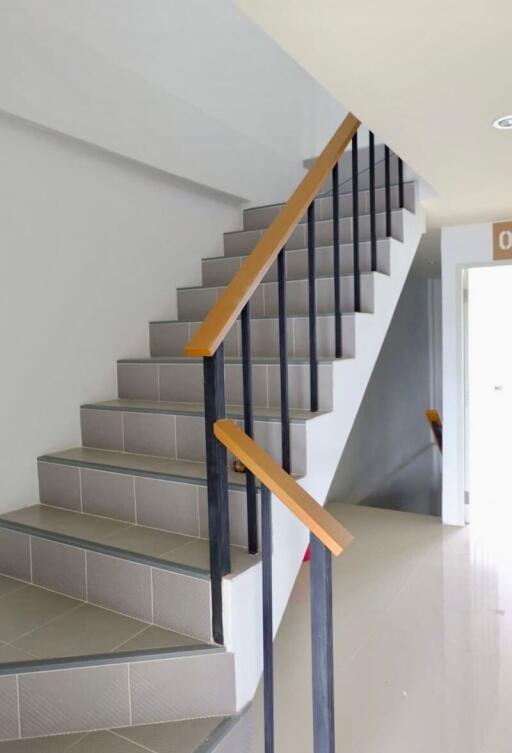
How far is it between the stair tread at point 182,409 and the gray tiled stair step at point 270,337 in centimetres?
38

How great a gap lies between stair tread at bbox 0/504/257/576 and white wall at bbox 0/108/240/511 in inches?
8.8

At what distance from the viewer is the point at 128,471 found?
221 centimetres

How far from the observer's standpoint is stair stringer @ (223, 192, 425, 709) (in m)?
1.65

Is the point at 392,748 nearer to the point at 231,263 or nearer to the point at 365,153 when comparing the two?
the point at 231,263

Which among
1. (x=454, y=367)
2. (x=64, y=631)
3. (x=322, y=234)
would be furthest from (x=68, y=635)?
(x=454, y=367)

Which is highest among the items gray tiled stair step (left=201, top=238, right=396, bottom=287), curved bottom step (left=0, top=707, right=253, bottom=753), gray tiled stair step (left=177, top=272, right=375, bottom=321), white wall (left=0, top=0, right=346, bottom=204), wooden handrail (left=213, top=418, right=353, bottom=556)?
white wall (left=0, top=0, right=346, bottom=204)

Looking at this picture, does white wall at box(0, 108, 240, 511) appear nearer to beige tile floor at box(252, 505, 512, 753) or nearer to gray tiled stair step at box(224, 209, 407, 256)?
gray tiled stair step at box(224, 209, 407, 256)

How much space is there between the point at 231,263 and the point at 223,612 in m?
2.28

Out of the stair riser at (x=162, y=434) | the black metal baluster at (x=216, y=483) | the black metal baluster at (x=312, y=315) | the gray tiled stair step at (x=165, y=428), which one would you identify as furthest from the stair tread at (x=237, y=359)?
the black metal baluster at (x=216, y=483)

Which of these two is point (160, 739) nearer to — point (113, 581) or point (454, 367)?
point (113, 581)

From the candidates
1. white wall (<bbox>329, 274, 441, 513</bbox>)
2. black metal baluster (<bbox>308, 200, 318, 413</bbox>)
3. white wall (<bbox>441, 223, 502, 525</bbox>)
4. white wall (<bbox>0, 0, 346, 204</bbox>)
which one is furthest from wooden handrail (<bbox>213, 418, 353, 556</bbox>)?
white wall (<bbox>329, 274, 441, 513</bbox>)

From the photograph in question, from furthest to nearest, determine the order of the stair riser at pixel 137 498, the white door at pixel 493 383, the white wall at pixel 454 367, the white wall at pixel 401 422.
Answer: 1. the white wall at pixel 401 422
2. the white door at pixel 493 383
3. the white wall at pixel 454 367
4. the stair riser at pixel 137 498

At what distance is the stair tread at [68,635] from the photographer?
1624 mm

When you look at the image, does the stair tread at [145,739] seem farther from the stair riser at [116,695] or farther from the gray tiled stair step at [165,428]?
the gray tiled stair step at [165,428]
